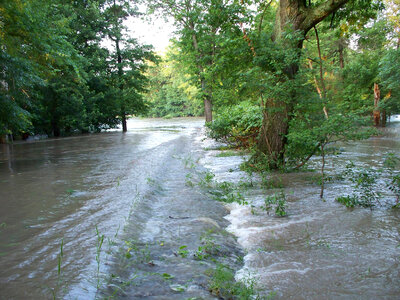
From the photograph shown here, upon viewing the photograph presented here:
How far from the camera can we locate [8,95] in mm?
12352

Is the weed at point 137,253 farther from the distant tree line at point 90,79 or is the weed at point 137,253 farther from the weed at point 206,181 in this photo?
the distant tree line at point 90,79

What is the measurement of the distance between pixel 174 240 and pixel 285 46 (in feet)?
18.9

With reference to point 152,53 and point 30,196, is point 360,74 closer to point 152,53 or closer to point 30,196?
point 152,53

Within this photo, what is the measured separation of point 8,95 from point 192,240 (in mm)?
11424

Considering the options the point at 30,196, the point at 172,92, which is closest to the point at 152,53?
the point at 30,196

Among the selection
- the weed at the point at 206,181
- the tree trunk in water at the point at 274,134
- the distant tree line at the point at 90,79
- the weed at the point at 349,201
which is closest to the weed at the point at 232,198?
the weed at the point at 206,181

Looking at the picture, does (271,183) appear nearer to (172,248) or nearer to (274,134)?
(274,134)

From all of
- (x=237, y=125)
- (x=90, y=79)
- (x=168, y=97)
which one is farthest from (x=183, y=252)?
(x=168, y=97)

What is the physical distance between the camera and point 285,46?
785 cm

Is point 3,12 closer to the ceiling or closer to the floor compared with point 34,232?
closer to the ceiling

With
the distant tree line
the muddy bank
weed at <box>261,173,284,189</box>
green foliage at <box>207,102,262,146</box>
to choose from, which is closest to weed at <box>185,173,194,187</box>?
the muddy bank

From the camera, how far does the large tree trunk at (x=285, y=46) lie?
789cm

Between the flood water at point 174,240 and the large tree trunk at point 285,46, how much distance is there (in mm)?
1461

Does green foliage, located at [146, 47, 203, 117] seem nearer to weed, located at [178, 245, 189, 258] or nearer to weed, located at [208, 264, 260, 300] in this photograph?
weed, located at [178, 245, 189, 258]
